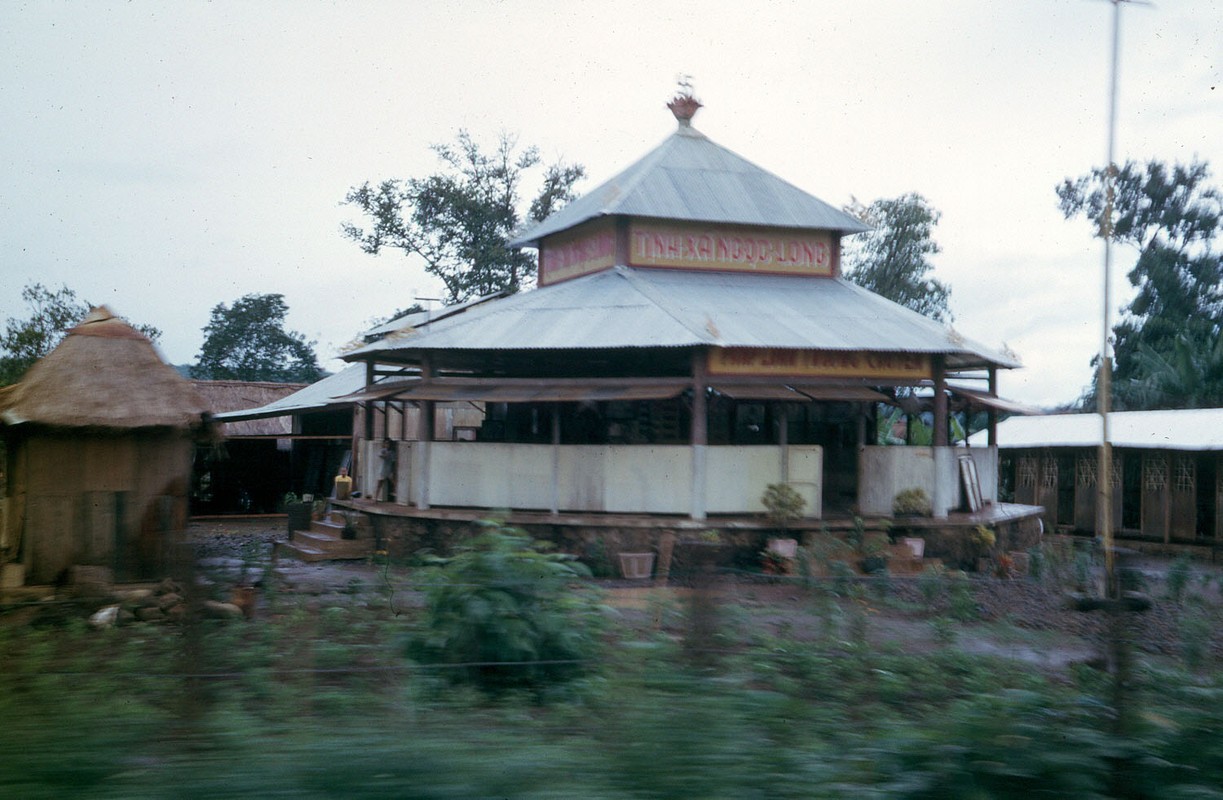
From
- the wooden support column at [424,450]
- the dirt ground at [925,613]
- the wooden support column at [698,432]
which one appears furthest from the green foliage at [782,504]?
the dirt ground at [925,613]

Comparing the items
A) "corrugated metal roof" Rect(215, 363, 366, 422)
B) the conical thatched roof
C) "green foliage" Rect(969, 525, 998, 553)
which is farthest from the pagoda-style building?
the conical thatched roof

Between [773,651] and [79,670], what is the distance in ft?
11.2

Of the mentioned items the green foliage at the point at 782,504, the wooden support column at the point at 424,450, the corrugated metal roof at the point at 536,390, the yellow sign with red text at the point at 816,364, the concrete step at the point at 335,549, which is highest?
the yellow sign with red text at the point at 816,364

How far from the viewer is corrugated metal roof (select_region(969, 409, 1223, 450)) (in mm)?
19609

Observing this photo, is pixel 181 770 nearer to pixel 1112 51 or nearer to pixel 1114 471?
pixel 1112 51

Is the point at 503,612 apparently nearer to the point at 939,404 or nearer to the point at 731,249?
the point at 939,404

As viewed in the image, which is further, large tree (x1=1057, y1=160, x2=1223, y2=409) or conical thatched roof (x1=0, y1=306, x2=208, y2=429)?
large tree (x1=1057, y1=160, x2=1223, y2=409)

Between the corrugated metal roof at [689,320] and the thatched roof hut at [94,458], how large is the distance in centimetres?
486

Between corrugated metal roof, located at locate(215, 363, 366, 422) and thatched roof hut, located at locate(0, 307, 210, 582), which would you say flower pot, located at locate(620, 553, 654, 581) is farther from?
corrugated metal roof, located at locate(215, 363, 366, 422)

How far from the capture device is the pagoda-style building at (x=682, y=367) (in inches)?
607

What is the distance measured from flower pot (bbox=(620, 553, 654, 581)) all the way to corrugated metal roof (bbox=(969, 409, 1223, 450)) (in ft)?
34.4

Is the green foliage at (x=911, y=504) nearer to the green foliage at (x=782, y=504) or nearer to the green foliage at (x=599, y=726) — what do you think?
the green foliage at (x=782, y=504)

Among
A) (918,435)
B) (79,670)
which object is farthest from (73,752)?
(918,435)

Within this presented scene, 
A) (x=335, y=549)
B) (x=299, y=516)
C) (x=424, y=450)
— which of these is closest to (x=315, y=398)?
(x=299, y=516)
